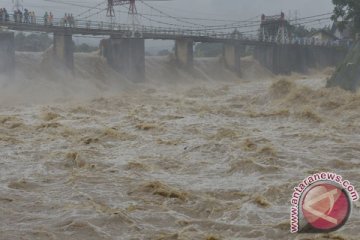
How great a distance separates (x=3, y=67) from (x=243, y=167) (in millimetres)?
20165

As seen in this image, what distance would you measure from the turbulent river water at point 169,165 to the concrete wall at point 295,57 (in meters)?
29.1

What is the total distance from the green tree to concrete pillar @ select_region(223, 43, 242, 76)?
30.8 ft

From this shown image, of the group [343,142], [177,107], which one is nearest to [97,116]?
[177,107]

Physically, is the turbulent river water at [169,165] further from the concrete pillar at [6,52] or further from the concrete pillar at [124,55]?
the concrete pillar at [124,55]

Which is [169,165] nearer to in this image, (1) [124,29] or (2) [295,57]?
(1) [124,29]

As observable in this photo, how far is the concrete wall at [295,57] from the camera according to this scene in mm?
51812

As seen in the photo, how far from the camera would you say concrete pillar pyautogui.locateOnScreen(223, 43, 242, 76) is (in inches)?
1812

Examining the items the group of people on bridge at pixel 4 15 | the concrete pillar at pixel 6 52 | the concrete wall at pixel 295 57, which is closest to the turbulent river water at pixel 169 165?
the concrete pillar at pixel 6 52

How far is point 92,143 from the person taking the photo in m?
13.4

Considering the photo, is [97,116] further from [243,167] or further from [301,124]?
[243,167]

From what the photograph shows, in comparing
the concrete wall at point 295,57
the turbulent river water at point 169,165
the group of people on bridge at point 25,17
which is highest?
the group of people on bridge at point 25,17

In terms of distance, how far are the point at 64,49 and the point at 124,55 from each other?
5280 millimetres

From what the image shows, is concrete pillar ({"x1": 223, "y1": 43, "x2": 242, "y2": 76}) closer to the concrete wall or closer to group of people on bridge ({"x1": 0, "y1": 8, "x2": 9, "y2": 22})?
the concrete wall

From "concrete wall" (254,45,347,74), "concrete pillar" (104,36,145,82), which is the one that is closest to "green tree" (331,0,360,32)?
"concrete wall" (254,45,347,74)
